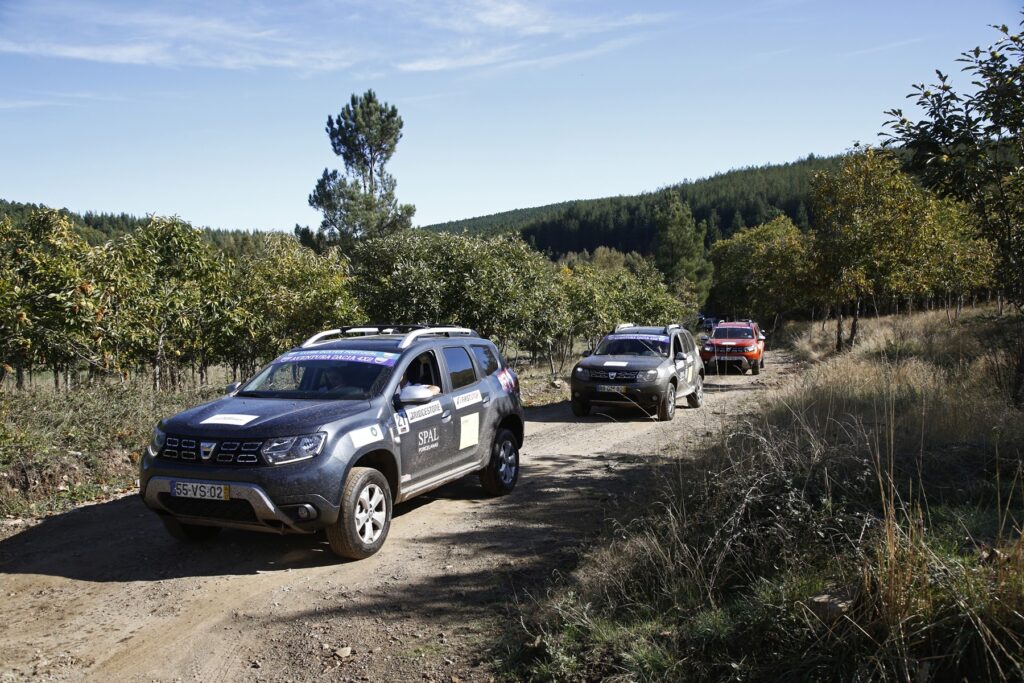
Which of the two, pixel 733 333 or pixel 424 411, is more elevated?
pixel 424 411

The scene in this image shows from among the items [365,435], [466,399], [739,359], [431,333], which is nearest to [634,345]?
[431,333]

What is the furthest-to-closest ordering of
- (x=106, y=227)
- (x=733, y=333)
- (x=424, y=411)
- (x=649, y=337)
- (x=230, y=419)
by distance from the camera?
(x=106, y=227) < (x=733, y=333) < (x=649, y=337) < (x=424, y=411) < (x=230, y=419)

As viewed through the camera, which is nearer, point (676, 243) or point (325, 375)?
point (325, 375)

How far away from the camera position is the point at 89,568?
5887 millimetres

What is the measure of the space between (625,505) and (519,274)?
1408cm

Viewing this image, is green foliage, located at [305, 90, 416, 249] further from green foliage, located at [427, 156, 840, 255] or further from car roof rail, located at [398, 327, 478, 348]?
green foliage, located at [427, 156, 840, 255]

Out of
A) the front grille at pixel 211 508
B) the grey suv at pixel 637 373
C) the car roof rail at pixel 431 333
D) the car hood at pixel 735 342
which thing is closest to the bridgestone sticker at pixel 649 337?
the grey suv at pixel 637 373

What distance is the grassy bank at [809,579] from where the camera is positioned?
3336mm

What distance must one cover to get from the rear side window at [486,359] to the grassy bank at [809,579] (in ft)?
8.61

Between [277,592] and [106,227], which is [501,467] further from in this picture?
[106,227]

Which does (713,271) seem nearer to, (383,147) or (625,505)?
(383,147)

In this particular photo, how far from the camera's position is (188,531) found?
629 centimetres

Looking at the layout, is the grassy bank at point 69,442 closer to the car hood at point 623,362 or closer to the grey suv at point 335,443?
the grey suv at point 335,443

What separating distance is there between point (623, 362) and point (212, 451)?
9383mm
